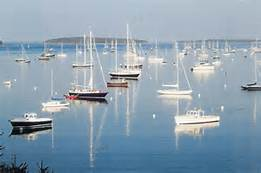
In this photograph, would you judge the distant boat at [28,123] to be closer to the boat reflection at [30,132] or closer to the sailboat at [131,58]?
the boat reflection at [30,132]

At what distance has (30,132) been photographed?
102 ft

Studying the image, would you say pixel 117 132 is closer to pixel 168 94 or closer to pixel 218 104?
pixel 218 104

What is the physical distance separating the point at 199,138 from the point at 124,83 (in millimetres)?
26993

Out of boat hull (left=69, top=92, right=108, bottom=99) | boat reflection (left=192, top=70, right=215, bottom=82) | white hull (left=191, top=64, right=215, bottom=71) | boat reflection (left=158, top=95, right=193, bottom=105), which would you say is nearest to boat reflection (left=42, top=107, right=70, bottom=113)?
boat hull (left=69, top=92, right=108, bottom=99)

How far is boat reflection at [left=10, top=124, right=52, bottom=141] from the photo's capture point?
30050mm

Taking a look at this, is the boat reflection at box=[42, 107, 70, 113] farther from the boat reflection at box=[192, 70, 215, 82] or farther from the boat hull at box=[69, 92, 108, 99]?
the boat reflection at box=[192, 70, 215, 82]

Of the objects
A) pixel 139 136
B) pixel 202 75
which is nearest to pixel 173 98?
pixel 139 136

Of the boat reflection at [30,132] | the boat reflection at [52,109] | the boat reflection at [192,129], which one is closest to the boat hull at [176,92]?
the boat reflection at [52,109]

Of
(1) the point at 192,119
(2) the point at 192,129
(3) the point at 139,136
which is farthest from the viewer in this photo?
(1) the point at 192,119

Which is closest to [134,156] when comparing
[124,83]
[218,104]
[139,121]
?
[139,121]

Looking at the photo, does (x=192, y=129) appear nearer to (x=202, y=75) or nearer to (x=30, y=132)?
(x=30, y=132)

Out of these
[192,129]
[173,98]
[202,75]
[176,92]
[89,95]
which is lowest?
[192,129]

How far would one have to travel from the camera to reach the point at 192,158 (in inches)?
974

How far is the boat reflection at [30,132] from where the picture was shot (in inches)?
1183
